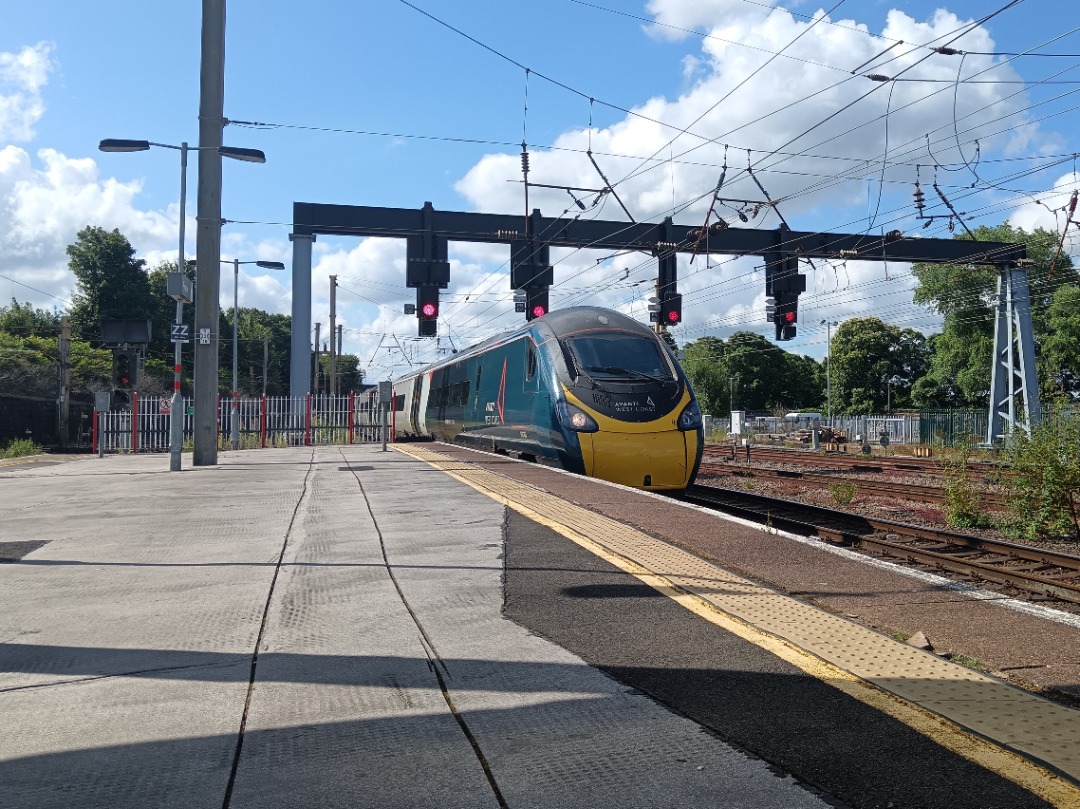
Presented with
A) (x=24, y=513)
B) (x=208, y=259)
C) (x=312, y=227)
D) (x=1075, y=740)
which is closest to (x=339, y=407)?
(x=312, y=227)

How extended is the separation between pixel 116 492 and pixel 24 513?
91.7 inches

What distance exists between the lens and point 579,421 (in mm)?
14797

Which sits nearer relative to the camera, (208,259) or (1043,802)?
(1043,802)

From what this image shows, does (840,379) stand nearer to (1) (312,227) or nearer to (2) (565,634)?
(1) (312,227)

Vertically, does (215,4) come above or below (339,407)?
above

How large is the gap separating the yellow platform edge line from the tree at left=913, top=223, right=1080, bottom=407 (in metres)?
60.1

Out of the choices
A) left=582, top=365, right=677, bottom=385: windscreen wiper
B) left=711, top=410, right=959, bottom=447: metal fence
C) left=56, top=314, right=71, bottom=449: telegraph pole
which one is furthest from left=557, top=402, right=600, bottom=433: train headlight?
left=711, top=410, right=959, bottom=447: metal fence

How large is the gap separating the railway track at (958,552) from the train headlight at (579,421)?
279cm

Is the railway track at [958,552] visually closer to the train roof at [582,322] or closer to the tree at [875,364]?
the train roof at [582,322]

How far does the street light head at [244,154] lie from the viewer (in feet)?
62.8

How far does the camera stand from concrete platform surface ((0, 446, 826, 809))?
349 cm

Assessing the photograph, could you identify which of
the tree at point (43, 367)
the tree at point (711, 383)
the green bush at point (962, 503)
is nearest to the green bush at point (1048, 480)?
the green bush at point (962, 503)

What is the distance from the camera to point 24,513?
11398mm

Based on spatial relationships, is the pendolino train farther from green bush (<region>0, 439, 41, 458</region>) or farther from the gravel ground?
green bush (<region>0, 439, 41, 458</region>)
